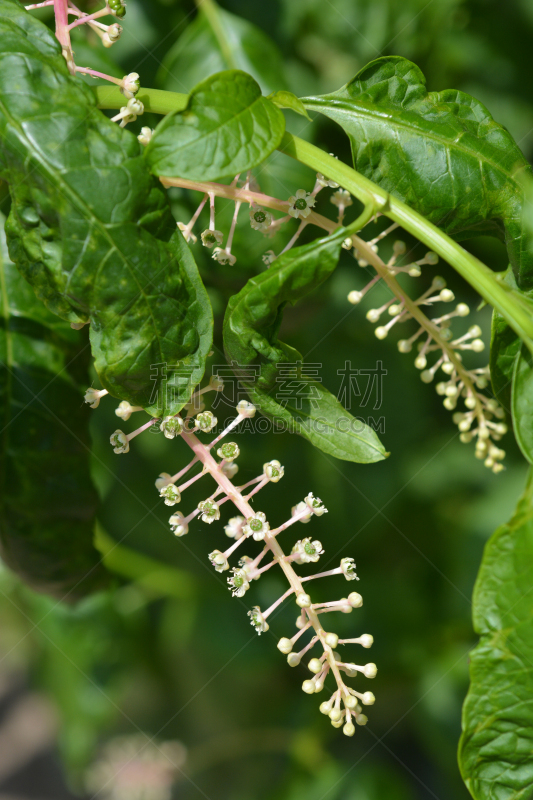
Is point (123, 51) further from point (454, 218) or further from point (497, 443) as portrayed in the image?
point (497, 443)

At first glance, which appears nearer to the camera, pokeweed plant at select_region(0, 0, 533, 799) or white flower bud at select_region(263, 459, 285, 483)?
pokeweed plant at select_region(0, 0, 533, 799)

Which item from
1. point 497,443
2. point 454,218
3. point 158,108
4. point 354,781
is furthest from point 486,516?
point 158,108

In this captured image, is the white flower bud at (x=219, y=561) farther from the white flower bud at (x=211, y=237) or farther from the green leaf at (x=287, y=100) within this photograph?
the green leaf at (x=287, y=100)

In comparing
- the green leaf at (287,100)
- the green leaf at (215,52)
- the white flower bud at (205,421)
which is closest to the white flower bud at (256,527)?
the white flower bud at (205,421)

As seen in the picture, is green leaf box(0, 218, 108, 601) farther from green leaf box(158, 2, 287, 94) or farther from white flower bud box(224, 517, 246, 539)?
green leaf box(158, 2, 287, 94)

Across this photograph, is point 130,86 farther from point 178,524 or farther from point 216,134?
point 178,524

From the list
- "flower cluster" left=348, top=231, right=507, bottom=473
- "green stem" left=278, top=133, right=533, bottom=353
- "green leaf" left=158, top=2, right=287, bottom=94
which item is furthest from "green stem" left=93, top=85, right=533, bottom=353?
"green leaf" left=158, top=2, right=287, bottom=94
